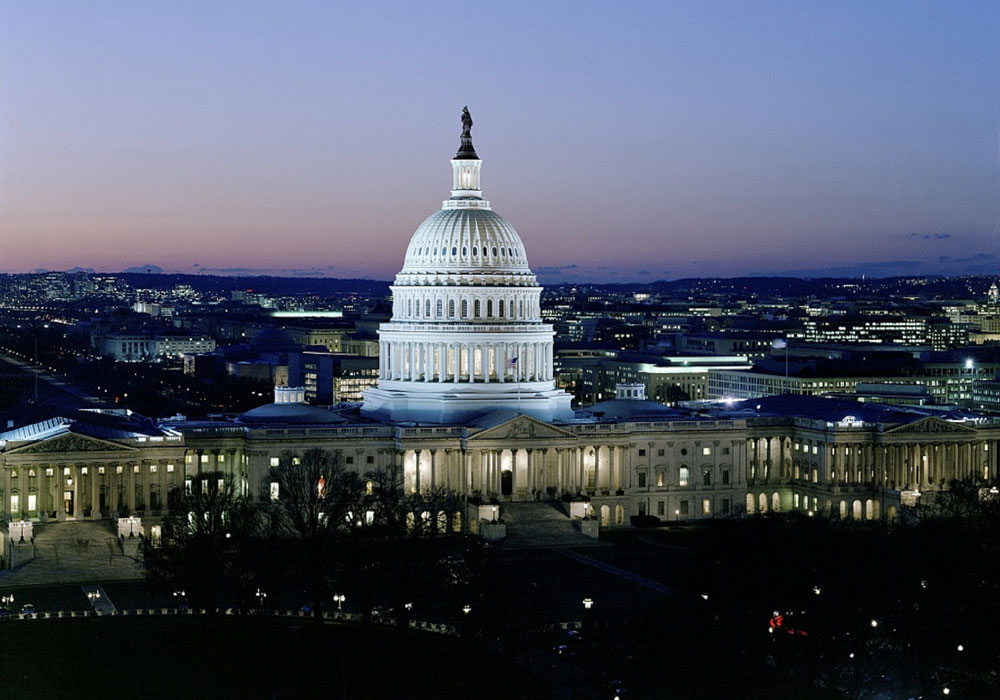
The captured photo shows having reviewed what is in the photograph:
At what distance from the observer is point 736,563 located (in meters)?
105

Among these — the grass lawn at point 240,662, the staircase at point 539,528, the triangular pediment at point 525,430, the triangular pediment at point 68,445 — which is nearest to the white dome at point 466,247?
the triangular pediment at point 525,430

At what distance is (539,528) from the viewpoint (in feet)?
468

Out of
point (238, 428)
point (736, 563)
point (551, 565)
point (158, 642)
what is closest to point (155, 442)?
point (238, 428)

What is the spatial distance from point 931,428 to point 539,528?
118 ft

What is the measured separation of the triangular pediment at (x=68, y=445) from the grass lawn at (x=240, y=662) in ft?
102

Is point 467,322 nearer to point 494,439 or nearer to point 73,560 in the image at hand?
point 494,439

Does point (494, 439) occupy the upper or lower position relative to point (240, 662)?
upper

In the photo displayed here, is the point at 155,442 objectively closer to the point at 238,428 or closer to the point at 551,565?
the point at 238,428

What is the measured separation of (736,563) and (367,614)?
20.1m

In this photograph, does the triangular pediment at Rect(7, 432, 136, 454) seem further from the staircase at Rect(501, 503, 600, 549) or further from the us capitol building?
the staircase at Rect(501, 503, 600, 549)

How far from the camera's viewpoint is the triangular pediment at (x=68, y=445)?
443ft

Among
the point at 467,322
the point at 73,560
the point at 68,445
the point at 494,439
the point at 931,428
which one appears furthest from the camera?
the point at 467,322

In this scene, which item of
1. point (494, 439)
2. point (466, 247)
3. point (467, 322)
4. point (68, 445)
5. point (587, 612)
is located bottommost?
point (587, 612)

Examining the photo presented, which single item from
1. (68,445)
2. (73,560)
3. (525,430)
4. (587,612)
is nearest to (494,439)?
(525,430)
